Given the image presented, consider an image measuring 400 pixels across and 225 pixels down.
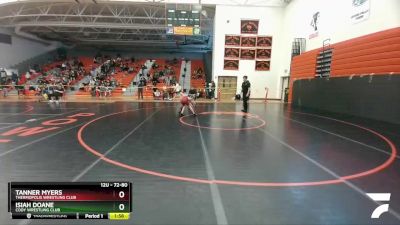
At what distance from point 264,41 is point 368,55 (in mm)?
11998

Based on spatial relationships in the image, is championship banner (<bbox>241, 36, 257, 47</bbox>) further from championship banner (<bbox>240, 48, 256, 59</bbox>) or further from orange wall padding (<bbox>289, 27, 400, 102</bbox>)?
orange wall padding (<bbox>289, 27, 400, 102</bbox>)

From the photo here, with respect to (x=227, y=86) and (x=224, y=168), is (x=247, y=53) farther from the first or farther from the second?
(x=224, y=168)

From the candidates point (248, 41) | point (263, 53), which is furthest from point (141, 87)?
point (263, 53)

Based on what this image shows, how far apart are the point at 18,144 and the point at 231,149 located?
195 inches

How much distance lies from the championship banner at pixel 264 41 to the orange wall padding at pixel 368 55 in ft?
23.3

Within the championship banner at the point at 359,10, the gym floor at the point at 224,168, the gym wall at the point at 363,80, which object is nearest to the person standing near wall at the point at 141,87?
the gym wall at the point at 363,80

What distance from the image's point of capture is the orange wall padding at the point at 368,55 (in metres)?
10.1

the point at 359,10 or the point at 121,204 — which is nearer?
the point at 121,204

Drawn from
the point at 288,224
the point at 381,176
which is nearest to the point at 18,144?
the point at 288,224
